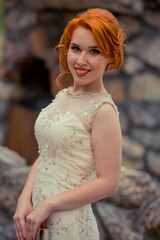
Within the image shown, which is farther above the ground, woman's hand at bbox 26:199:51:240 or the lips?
the lips

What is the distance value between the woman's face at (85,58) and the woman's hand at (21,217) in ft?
1.17

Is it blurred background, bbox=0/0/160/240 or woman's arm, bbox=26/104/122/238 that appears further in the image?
blurred background, bbox=0/0/160/240

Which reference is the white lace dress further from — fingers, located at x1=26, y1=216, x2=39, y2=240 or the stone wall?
the stone wall

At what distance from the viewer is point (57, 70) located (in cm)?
283

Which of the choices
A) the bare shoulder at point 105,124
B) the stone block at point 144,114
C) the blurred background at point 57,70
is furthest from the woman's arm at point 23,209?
the stone block at point 144,114

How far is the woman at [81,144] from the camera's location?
3.29 feet

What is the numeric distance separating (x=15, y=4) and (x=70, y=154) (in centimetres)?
222

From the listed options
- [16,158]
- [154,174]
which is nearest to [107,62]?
[16,158]

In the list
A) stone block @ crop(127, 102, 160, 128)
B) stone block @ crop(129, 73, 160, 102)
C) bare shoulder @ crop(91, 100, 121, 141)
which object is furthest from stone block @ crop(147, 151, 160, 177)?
bare shoulder @ crop(91, 100, 121, 141)

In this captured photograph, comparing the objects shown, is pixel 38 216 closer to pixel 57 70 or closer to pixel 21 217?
pixel 21 217

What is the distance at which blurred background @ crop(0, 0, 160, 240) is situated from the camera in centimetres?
265

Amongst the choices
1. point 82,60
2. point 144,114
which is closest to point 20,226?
point 82,60

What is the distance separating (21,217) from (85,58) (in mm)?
443

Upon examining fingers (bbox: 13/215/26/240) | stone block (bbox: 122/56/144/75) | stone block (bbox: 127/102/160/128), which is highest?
fingers (bbox: 13/215/26/240)
